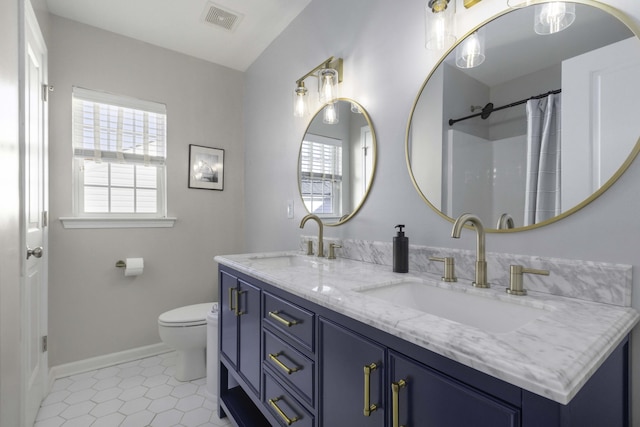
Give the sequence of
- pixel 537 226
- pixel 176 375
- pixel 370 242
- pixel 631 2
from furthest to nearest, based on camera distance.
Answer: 1. pixel 176 375
2. pixel 370 242
3. pixel 537 226
4. pixel 631 2

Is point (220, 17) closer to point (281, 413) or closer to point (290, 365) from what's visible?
point (290, 365)

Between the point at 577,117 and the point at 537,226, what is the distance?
33cm

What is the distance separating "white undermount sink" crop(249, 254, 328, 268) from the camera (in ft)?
5.59

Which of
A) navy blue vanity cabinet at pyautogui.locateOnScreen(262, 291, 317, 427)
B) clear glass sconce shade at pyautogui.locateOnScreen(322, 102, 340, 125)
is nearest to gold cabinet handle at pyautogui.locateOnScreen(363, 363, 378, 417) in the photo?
navy blue vanity cabinet at pyautogui.locateOnScreen(262, 291, 317, 427)

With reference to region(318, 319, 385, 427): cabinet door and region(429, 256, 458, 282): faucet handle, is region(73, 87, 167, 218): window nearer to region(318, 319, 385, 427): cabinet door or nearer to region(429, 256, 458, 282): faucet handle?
region(318, 319, 385, 427): cabinet door

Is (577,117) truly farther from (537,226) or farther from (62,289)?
(62,289)

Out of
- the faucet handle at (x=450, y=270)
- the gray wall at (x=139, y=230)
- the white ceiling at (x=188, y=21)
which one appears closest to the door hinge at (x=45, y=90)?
the gray wall at (x=139, y=230)

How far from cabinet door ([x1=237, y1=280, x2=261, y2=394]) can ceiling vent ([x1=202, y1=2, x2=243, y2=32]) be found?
1.83 meters

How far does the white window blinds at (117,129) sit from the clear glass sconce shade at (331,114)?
5.00 ft

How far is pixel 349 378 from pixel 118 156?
247cm

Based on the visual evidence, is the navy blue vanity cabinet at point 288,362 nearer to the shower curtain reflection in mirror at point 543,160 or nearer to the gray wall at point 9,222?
the shower curtain reflection in mirror at point 543,160

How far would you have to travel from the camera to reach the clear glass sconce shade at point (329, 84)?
1744mm

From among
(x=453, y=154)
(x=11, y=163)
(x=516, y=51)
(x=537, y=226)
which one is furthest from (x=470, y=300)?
(x=11, y=163)

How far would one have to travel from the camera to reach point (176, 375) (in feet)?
7.18
